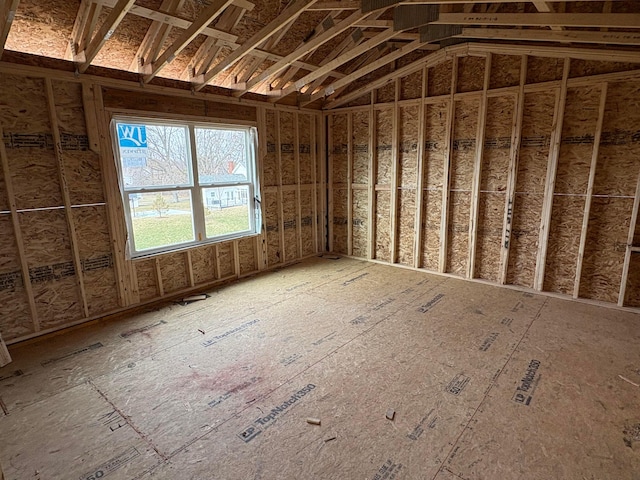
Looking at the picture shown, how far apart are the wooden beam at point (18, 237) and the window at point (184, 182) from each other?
1038 mm

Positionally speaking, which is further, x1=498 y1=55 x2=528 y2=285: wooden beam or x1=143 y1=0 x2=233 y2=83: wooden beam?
x1=498 y1=55 x2=528 y2=285: wooden beam

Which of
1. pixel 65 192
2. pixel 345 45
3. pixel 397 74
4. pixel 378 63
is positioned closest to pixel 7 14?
pixel 65 192

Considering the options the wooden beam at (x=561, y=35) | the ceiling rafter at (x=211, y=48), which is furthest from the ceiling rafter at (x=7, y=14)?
the wooden beam at (x=561, y=35)

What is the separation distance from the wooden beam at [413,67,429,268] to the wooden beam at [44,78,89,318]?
4.89 m

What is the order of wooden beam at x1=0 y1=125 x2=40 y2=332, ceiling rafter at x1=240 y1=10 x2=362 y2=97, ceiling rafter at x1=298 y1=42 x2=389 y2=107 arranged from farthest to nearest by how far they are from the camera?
1. ceiling rafter at x1=298 y1=42 x2=389 y2=107
2. ceiling rafter at x1=240 y1=10 x2=362 y2=97
3. wooden beam at x1=0 y1=125 x2=40 y2=332

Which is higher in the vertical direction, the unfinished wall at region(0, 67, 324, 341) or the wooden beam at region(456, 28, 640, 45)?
the wooden beam at region(456, 28, 640, 45)

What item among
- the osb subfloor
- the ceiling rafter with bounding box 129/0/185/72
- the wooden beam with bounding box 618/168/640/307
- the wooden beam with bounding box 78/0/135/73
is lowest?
the osb subfloor

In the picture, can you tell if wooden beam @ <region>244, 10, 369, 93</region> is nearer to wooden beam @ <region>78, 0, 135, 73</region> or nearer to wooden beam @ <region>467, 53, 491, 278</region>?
wooden beam @ <region>78, 0, 135, 73</region>

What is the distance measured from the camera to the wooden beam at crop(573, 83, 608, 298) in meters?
4.17

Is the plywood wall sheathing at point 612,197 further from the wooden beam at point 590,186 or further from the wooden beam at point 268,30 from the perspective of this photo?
the wooden beam at point 268,30

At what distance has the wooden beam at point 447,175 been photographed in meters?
5.18

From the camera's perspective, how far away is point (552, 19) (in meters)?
3.35

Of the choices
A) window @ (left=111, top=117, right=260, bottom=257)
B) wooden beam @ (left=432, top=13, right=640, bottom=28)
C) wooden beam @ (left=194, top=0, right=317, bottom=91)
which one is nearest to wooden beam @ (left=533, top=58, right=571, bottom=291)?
wooden beam @ (left=432, top=13, right=640, bottom=28)

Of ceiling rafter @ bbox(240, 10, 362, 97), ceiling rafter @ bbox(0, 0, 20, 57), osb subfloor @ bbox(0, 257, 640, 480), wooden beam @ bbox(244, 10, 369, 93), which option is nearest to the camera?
osb subfloor @ bbox(0, 257, 640, 480)
